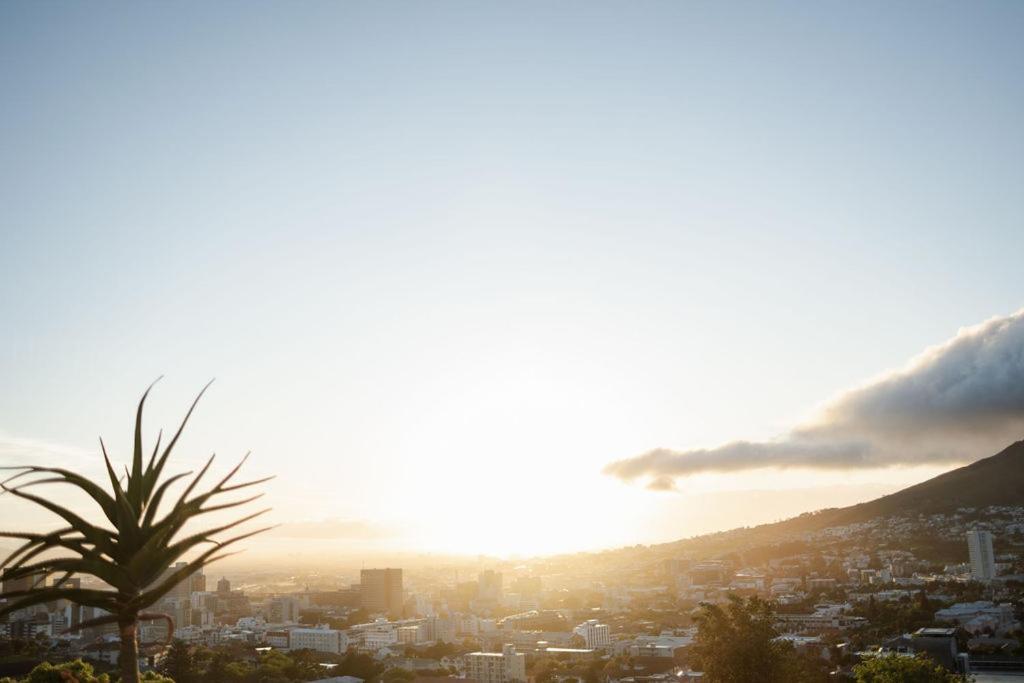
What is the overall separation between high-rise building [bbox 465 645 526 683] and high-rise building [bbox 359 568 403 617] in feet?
245

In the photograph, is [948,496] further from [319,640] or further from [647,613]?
[319,640]

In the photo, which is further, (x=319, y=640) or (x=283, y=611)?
(x=283, y=611)

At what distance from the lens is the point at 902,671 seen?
66.6 ft

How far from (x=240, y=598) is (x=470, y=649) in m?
86.9

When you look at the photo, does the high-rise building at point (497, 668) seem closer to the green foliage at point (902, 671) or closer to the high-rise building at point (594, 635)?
the high-rise building at point (594, 635)

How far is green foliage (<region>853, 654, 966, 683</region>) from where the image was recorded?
2017 centimetres

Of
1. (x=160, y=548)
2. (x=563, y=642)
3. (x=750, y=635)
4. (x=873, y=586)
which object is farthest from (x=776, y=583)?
(x=160, y=548)

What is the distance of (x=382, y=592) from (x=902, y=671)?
5108 inches

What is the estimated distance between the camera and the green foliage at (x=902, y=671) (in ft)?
66.2

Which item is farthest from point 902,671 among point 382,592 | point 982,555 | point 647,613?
point 382,592

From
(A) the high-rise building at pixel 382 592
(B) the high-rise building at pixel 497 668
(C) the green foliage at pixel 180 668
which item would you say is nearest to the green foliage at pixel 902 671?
(C) the green foliage at pixel 180 668

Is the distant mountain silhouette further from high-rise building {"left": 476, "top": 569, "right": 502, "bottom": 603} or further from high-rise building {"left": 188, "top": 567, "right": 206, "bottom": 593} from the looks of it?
high-rise building {"left": 188, "top": 567, "right": 206, "bottom": 593}

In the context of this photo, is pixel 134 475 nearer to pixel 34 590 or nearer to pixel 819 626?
pixel 34 590

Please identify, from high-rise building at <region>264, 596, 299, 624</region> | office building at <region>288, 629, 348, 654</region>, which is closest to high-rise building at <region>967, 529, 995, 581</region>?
office building at <region>288, 629, 348, 654</region>
